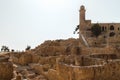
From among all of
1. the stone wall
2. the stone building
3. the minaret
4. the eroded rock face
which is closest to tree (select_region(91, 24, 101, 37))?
the stone building

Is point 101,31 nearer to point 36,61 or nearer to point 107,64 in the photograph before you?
point 36,61

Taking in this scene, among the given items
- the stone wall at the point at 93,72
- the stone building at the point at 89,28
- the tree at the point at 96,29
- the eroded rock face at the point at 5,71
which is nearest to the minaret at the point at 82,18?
the stone building at the point at 89,28

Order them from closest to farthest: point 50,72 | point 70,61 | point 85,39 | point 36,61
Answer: point 70,61, point 50,72, point 36,61, point 85,39

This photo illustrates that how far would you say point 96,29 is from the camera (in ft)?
177

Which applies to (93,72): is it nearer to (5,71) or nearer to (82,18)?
(5,71)

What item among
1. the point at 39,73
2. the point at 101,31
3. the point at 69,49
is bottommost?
the point at 39,73

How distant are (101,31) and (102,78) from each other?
3997 centimetres

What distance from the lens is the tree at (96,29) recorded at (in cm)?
5384

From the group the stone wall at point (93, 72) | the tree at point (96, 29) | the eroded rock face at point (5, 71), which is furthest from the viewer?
the tree at point (96, 29)

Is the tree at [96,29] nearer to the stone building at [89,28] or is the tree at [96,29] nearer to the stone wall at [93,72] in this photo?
the stone building at [89,28]

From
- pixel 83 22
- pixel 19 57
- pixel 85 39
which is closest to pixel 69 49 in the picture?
pixel 85 39

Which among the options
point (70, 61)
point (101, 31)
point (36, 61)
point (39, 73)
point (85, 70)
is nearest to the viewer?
point (85, 70)

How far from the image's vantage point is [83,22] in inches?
2231

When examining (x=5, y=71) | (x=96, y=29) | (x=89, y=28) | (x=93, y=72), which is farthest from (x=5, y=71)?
(x=89, y=28)
